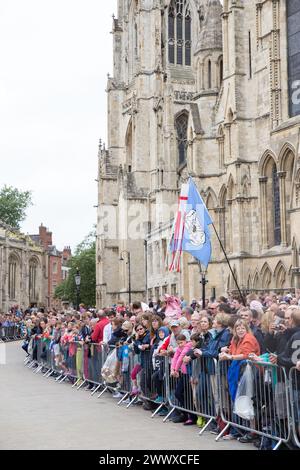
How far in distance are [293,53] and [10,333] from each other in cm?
2208

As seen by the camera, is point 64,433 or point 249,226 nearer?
point 64,433

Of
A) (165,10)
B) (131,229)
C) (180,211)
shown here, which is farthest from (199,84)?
(165,10)

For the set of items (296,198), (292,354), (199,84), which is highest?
(199,84)

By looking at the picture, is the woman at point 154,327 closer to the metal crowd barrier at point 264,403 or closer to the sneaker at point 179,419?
the sneaker at point 179,419

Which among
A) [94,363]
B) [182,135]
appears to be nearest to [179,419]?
[94,363]

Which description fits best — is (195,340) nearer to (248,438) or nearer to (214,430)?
(214,430)

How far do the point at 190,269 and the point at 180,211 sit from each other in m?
14.2

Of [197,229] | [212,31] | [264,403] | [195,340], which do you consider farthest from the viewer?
[212,31]

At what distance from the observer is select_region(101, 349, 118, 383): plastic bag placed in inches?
579

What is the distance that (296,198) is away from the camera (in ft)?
88.6

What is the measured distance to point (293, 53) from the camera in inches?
1165

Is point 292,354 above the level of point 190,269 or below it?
below

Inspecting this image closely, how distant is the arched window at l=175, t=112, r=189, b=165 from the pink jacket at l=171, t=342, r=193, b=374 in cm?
4998

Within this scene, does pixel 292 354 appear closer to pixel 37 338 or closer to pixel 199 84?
pixel 37 338
